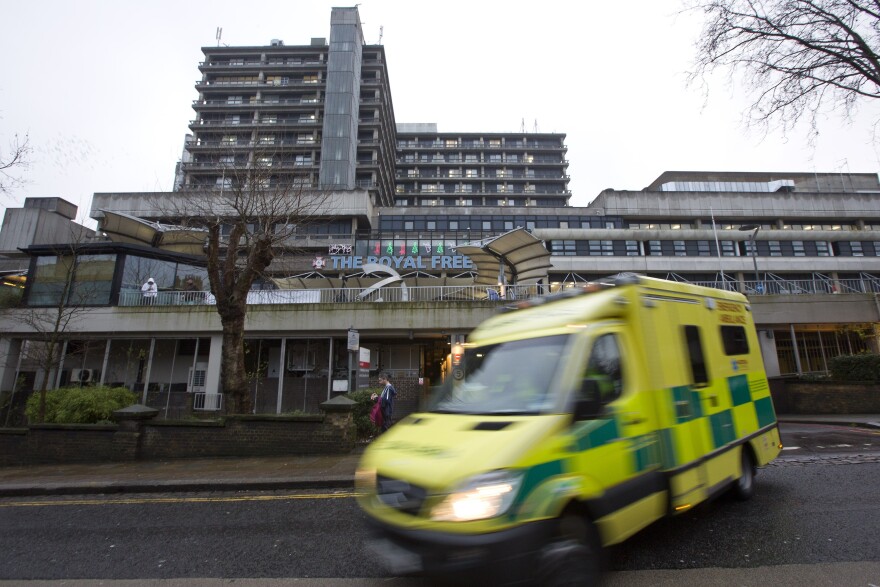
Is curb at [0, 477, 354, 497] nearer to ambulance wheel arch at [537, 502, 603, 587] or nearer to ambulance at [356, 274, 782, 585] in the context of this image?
ambulance at [356, 274, 782, 585]

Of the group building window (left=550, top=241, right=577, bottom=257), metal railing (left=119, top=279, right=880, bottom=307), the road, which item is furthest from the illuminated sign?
the road

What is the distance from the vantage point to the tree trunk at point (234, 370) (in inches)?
424

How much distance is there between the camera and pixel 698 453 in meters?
4.31

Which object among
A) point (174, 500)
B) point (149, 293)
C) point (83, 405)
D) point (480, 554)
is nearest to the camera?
point (480, 554)

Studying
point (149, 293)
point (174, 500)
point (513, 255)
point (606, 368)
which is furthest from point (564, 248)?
point (606, 368)

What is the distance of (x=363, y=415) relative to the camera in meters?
11.3

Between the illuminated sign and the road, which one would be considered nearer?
the road

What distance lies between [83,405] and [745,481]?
1563cm

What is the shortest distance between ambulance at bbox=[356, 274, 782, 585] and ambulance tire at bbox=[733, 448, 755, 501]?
27mm

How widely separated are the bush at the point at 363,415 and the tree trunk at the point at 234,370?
9.03ft

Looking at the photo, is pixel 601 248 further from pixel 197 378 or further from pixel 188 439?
pixel 188 439

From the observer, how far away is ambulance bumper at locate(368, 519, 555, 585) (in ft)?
8.50

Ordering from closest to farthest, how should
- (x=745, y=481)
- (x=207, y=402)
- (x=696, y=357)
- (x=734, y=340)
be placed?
(x=696, y=357) → (x=745, y=481) → (x=734, y=340) → (x=207, y=402)

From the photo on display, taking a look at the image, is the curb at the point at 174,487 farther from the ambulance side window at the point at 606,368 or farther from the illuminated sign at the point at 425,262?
the illuminated sign at the point at 425,262
